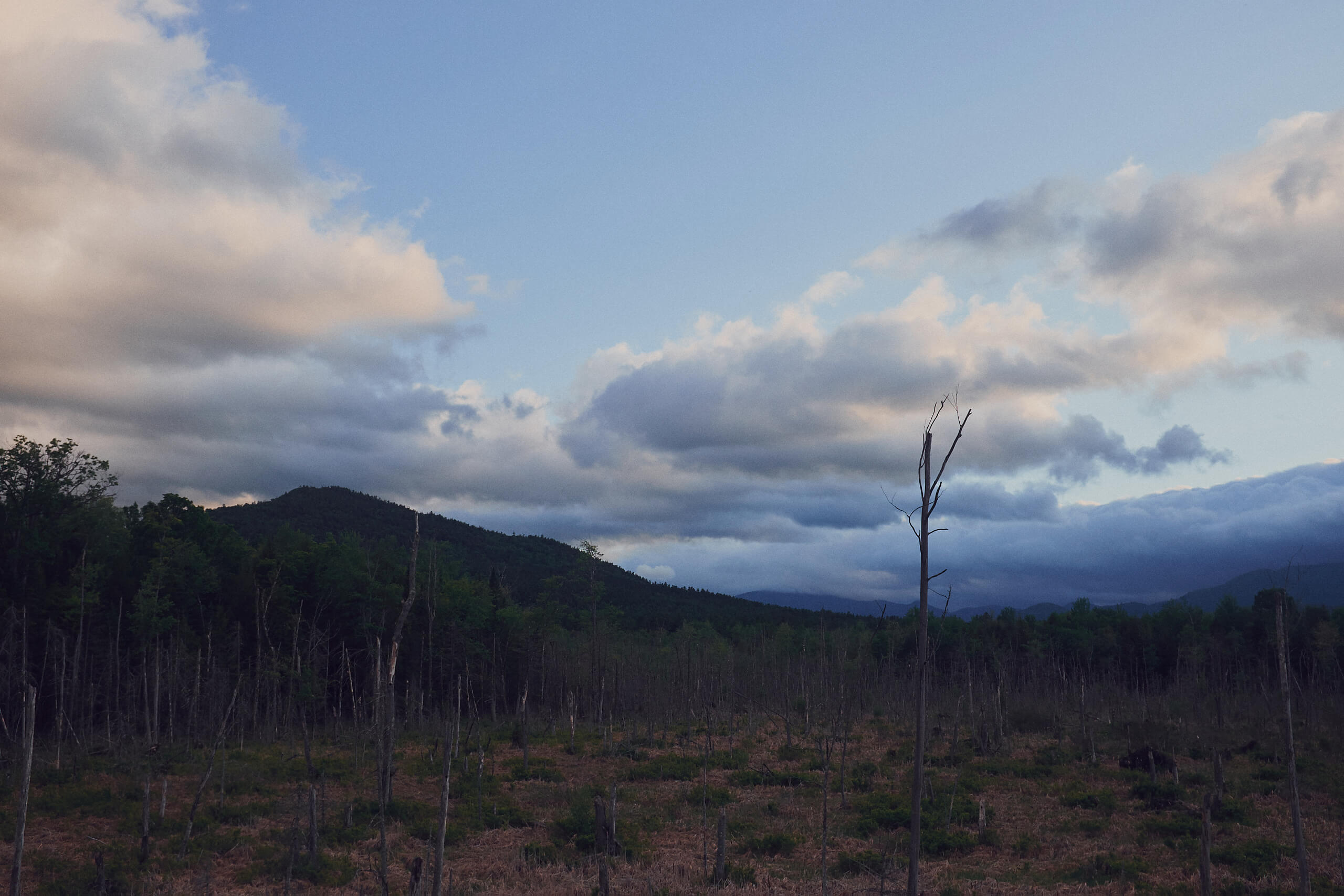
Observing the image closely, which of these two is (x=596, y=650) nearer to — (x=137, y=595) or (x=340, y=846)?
(x=137, y=595)

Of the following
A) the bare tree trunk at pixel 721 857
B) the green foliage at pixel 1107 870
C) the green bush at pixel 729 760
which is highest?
the bare tree trunk at pixel 721 857

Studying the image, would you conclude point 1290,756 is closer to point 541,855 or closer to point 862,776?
point 541,855

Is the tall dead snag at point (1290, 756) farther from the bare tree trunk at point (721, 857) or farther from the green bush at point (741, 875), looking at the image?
the green bush at point (741, 875)

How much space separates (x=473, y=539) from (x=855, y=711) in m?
85.3

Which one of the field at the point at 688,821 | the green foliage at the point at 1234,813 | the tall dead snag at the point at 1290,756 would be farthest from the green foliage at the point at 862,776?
the tall dead snag at the point at 1290,756

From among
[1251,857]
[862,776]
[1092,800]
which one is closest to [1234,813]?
[1092,800]

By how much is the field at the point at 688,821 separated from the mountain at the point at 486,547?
5752 centimetres

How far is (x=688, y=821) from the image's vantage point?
26766 millimetres

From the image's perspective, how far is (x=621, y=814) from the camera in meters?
27.1

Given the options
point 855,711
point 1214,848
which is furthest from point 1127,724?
point 855,711

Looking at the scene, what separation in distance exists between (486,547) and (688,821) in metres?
115

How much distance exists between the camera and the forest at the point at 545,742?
19938 mm

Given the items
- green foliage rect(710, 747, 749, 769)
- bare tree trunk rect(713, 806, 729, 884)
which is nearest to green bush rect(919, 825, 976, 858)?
bare tree trunk rect(713, 806, 729, 884)

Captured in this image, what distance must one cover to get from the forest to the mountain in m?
31.7
